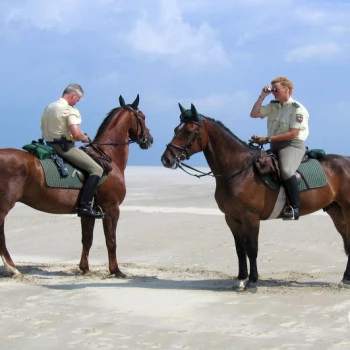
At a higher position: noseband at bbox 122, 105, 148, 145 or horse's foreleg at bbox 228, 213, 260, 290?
noseband at bbox 122, 105, 148, 145

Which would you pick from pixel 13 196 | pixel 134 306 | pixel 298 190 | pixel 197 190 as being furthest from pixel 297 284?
pixel 197 190

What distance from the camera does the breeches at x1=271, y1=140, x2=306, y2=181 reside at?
9133 millimetres

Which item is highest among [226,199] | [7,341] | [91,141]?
[91,141]

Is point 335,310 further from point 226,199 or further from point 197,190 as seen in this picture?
point 197,190

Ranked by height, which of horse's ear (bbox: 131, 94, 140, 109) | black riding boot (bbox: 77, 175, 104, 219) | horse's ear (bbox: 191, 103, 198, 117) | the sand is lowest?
the sand

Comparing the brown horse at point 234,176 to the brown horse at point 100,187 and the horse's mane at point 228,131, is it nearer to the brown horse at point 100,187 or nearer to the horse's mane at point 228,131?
the horse's mane at point 228,131

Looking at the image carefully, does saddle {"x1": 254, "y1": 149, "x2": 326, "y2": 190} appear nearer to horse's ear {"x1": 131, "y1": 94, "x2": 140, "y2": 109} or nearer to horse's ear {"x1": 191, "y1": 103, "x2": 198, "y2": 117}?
horse's ear {"x1": 191, "y1": 103, "x2": 198, "y2": 117}

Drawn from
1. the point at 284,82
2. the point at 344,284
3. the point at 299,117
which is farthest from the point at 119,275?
the point at 284,82

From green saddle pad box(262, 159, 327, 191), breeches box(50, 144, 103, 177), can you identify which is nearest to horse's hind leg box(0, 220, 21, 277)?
breeches box(50, 144, 103, 177)

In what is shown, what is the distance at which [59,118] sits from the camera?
1006 cm

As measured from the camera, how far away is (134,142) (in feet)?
36.4

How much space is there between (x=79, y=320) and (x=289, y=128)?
3.77 meters

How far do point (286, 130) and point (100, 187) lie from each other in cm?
286

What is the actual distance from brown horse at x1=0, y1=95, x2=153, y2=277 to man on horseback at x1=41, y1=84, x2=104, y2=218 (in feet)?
0.76
